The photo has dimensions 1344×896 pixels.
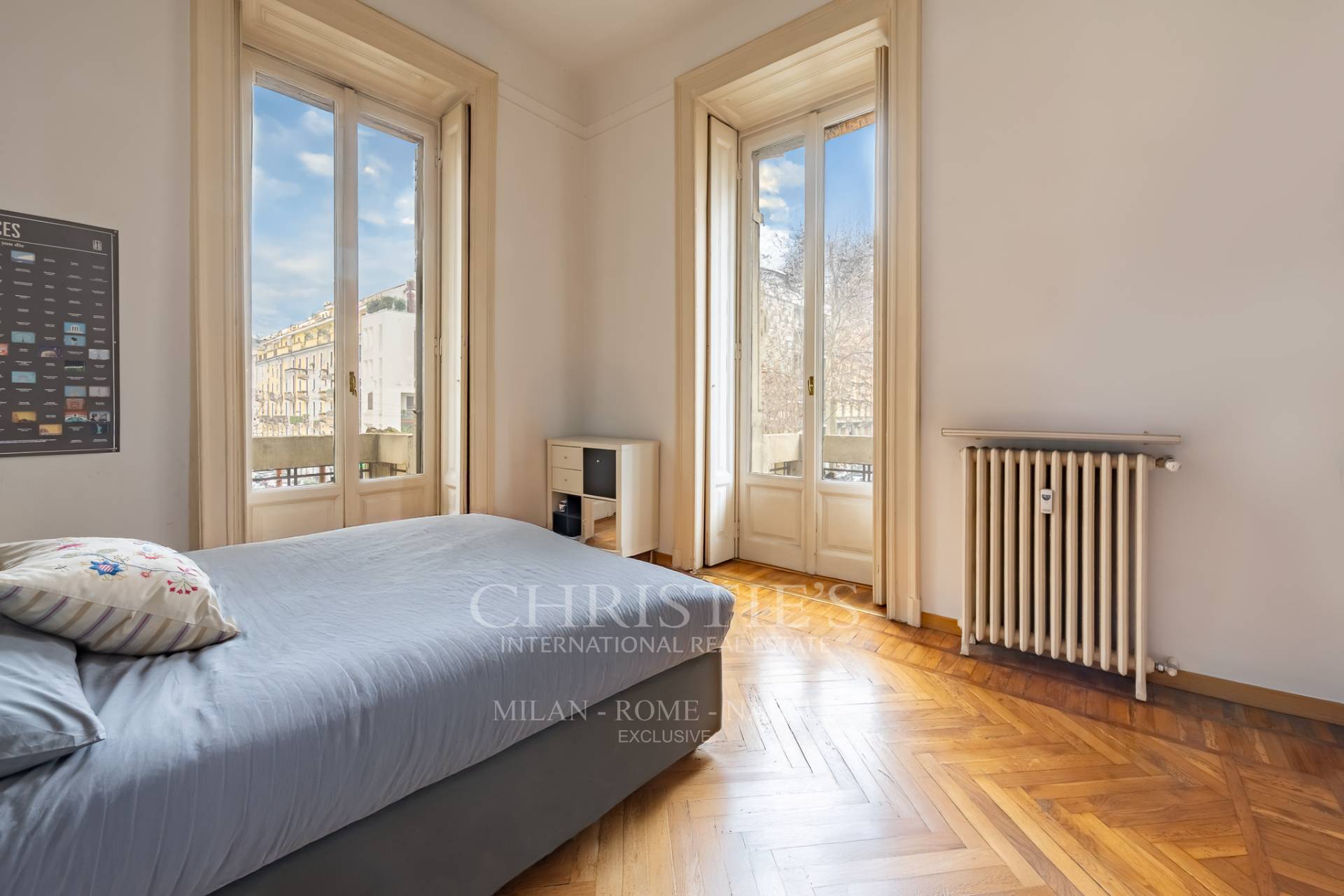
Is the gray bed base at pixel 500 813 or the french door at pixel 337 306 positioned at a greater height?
the french door at pixel 337 306

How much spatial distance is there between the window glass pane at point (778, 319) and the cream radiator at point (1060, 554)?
4.47ft

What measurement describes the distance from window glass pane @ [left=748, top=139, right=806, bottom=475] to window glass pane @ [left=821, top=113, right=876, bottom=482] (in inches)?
6.7

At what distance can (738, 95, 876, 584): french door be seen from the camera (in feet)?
11.1

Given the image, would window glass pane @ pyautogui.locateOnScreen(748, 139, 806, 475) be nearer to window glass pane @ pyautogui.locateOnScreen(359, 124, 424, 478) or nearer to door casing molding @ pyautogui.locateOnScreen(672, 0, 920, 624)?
door casing molding @ pyautogui.locateOnScreen(672, 0, 920, 624)

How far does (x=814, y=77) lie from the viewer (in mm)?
3285

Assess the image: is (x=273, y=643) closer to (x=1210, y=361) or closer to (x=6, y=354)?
(x=6, y=354)

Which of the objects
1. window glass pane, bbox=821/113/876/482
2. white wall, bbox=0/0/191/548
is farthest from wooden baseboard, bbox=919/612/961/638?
white wall, bbox=0/0/191/548

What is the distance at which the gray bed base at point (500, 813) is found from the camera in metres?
0.96

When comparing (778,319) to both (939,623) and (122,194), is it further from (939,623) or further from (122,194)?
(122,194)

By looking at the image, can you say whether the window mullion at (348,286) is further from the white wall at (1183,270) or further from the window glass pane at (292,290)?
the white wall at (1183,270)

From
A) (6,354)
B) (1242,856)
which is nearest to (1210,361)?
(1242,856)

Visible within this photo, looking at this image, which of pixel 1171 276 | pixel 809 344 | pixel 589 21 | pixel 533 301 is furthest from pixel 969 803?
pixel 589 21

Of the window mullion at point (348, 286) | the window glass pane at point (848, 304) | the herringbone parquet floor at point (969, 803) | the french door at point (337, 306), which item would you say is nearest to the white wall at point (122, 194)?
the french door at point (337, 306)

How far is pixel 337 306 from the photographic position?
3.20 m
